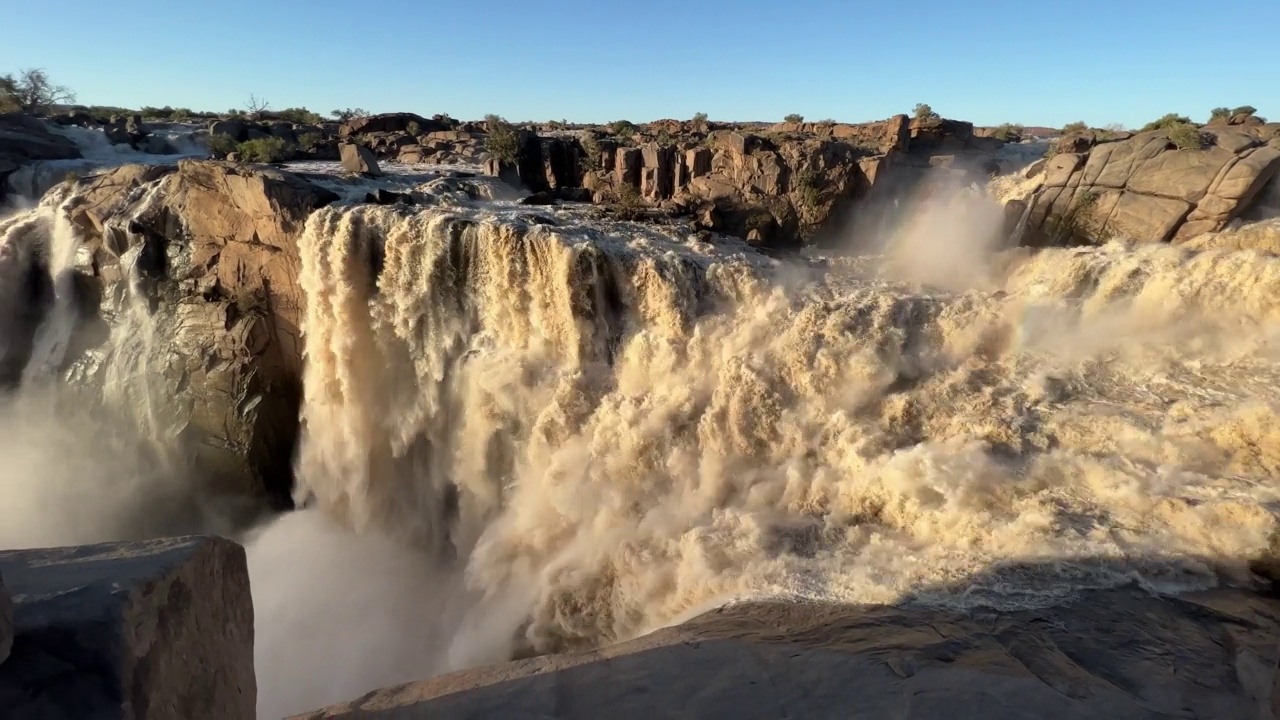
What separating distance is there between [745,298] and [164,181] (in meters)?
14.0

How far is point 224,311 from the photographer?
14680 millimetres

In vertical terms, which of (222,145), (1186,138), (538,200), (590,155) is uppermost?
(1186,138)

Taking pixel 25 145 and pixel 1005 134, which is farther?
pixel 1005 134

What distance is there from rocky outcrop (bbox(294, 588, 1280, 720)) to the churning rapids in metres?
0.68

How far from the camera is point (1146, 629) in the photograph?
257 inches

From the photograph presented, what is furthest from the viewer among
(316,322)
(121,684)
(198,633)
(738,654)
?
(316,322)

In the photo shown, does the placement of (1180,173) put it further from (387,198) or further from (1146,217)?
(387,198)

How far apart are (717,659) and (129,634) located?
4391 millimetres

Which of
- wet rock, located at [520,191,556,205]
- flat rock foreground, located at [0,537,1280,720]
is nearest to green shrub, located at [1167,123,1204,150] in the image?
flat rock foreground, located at [0,537,1280,720]

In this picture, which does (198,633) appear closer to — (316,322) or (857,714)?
(857,714)

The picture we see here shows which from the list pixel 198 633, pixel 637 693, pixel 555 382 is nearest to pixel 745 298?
pixel 555 382

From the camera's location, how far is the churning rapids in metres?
8.64

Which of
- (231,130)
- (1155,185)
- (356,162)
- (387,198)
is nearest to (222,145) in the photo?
(231,130)

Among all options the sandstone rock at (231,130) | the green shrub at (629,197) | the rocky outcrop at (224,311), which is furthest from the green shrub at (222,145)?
the green shrub at (629,197)
